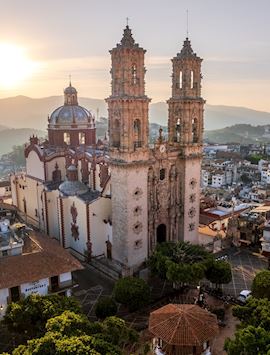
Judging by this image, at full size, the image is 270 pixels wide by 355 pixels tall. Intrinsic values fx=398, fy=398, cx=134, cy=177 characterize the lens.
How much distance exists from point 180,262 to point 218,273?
131 inches

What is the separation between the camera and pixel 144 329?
29.2m

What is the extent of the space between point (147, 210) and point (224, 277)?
9.64 m

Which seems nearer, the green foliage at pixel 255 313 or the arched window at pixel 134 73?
the green foliage at pixel 255 313

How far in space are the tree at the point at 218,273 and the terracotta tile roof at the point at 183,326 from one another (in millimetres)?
7808

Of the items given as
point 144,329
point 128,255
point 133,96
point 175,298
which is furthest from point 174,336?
point 133,96

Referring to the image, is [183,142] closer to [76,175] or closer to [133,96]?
[133,96]

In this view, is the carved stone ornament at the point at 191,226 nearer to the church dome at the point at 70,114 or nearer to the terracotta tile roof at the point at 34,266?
the terracotta tile roof at the point at 34,266

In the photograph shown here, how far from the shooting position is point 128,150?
35.2 meters

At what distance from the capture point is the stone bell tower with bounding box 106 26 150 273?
35094mm

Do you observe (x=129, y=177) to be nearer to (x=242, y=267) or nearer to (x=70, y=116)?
(x=242, y=267)

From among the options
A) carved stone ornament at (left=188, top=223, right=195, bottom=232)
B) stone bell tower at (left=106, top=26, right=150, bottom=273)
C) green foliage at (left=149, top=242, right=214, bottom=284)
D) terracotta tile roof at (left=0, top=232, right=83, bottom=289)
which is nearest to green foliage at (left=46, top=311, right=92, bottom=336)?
terracotta tile roof at (left=0, top=232, right=83, bottom=289)

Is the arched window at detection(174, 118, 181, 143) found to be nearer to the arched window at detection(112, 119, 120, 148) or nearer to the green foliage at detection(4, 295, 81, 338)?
the arched window at detection(112, 119, 120, 148)

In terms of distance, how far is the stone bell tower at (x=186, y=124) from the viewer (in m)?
39.5

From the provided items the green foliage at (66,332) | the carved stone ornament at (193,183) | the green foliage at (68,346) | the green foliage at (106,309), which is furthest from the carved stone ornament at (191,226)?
the green foliage at (68,346)
